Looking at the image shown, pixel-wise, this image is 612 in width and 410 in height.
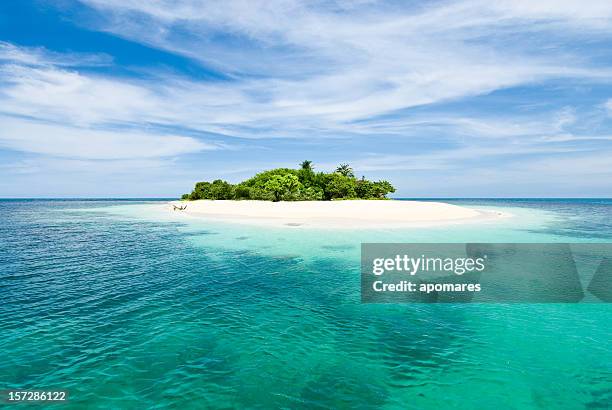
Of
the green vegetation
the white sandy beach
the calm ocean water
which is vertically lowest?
the calm ocean water

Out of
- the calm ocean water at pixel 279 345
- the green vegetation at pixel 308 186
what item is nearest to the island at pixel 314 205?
the green vegetation at pixel 308 186

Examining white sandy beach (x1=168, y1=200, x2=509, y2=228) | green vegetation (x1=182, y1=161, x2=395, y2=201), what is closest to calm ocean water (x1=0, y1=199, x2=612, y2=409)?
white sandy beach (x1=168, y1=200, x2=509, y2=228)

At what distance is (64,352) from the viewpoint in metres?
11.4

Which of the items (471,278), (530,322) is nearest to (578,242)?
(471,278)

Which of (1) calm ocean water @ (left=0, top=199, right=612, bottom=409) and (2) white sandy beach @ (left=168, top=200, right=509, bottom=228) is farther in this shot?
(2) white sandy beach @ (left=168, top=200, right=509, bottom=228)

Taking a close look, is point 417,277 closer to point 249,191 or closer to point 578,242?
point 578,242

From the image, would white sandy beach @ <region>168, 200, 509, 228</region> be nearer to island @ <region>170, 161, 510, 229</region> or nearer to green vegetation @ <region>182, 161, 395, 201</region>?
island @ <region>170, 161, 510, 229</region>

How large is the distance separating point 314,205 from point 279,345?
60916mm

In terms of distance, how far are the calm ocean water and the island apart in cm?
3062

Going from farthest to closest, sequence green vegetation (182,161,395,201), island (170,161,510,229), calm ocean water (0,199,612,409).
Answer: green vegetation (182,161,395,201) → island (170,161,510,229) → calm ocean water (0,199,612,409)

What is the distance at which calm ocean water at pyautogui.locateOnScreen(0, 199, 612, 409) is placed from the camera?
9.44 m

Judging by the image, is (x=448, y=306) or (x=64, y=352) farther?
(x=448, y=306)

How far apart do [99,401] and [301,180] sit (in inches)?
3825

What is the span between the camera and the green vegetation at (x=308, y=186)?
9788 centimetres
